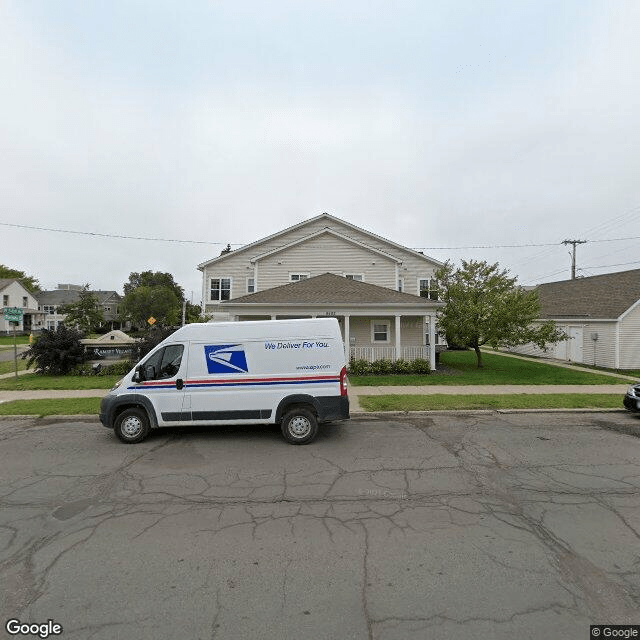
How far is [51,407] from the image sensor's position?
10148 millimetres

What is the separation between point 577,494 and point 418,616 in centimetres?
340

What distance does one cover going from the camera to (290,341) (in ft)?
24.4

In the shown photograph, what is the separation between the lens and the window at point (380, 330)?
780 inches

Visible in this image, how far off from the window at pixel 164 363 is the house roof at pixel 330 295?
983cm

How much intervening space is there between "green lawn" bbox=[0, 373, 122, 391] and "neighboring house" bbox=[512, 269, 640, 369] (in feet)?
66.2

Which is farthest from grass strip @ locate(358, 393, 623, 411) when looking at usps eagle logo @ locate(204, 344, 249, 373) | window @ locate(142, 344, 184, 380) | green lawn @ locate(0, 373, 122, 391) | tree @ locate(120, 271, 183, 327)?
tree @ locate(120, 271, 183, 327)

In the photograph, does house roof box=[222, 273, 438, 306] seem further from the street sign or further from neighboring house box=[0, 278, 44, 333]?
neighboring house box=[0, 278, 44, 333]

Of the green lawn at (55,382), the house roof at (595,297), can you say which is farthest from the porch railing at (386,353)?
the house roof at (595,297)

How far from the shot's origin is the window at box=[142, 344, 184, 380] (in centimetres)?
730

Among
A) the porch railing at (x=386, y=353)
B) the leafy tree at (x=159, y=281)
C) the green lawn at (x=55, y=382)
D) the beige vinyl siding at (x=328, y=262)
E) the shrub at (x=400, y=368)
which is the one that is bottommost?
the green lawn at (x=55, y=382)

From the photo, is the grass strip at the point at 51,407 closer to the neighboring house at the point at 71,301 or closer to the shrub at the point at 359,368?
the shrub at the point at 359,368

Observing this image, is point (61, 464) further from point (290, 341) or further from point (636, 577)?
point (636, 577)

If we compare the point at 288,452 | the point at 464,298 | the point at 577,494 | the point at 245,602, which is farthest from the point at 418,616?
the point at 464,298

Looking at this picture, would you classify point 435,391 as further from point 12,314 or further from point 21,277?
point 21,277
